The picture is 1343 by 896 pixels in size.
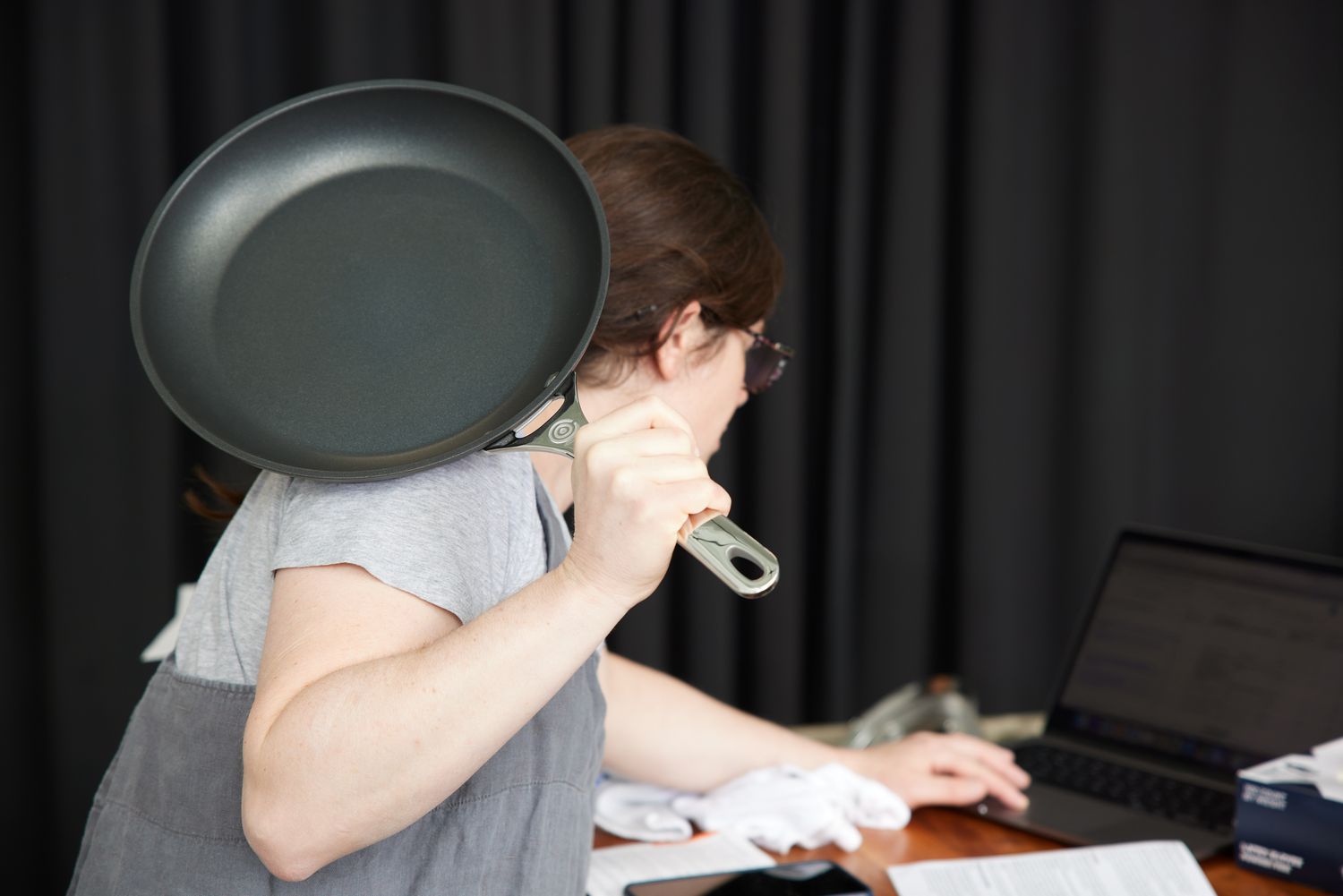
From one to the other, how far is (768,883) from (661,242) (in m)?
0.54

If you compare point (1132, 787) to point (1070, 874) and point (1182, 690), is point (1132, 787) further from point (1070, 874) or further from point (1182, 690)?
point (1070, 874)

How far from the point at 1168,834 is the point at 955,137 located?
1439mm

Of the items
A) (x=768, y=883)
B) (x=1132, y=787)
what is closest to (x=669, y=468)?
(x=768, y=883)

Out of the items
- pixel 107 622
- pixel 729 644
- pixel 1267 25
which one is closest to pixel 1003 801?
pixel 729 644

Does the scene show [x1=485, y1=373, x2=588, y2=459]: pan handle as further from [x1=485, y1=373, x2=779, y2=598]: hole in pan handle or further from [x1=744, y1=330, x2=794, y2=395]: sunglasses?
[x1=744, y1=330, x2=794, y2=395]: sunglasses

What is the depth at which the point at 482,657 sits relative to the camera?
0.68m

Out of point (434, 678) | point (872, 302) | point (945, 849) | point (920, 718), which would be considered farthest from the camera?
point (872, 302)

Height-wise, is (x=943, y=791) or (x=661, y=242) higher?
(x=661, y=242)

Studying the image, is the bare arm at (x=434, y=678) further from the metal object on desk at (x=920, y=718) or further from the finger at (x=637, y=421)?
the metal object on desk at (x=920, y=718)

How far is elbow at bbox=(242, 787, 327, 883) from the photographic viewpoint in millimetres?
679

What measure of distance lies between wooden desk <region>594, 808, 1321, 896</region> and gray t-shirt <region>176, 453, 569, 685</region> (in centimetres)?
43

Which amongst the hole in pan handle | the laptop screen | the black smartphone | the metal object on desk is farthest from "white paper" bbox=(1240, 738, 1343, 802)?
the hole in pan handle

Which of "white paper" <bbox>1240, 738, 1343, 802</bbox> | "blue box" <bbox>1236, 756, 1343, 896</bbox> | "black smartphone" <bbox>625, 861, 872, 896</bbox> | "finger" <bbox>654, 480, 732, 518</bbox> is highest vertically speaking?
"finger" <bbox>654, 480, 732, 518</bbox>

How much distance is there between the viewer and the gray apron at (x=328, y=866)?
2.73 ft
